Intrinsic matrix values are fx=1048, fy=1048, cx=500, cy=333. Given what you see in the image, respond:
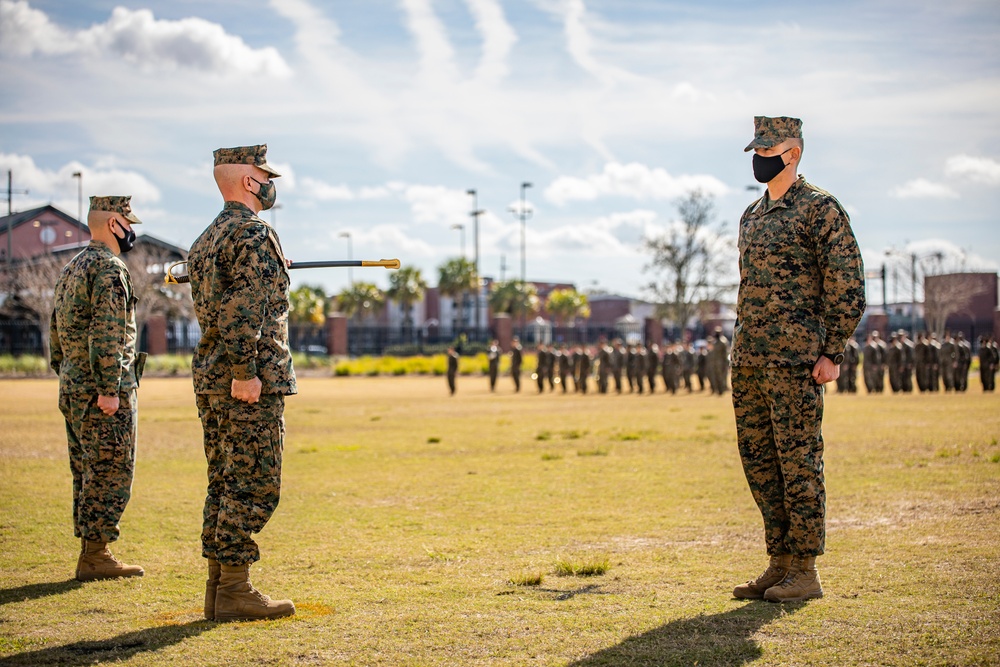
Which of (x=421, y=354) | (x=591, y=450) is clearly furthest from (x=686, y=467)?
(x=421, y=354)

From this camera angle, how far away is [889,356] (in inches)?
1383

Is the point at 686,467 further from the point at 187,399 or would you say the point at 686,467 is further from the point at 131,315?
the point at 187,399

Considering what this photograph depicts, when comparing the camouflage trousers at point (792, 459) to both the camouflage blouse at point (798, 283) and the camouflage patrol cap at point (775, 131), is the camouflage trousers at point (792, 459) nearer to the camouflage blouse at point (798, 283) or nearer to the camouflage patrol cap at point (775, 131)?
the camouflage blouse at point (798, 283)

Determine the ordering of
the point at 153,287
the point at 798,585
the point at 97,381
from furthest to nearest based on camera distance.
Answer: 1. the point at 153,287
2. the point at 97,381
3. the point at 798,585

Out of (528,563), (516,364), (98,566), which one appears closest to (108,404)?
(98,566)

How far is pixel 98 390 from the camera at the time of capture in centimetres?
675

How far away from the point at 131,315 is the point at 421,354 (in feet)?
225

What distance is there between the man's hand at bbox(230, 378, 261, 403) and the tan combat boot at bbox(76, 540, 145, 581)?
204cm

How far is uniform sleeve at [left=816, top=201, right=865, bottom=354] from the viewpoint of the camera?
5.56 metres

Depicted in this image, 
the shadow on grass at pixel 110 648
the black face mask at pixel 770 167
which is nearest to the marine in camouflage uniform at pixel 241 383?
the shadow on grass at pixel 110 648

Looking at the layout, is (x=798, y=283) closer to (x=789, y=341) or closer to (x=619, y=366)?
(x=789, y=341)

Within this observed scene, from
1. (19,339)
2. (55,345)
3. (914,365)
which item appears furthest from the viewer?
(19,339)

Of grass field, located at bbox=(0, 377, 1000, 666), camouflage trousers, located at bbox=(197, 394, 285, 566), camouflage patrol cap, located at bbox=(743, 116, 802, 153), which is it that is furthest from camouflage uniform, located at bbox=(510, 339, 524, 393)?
camouflage trousers, located at bbox=(197, 394, 285, 566)

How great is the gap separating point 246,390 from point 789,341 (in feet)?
9.44
